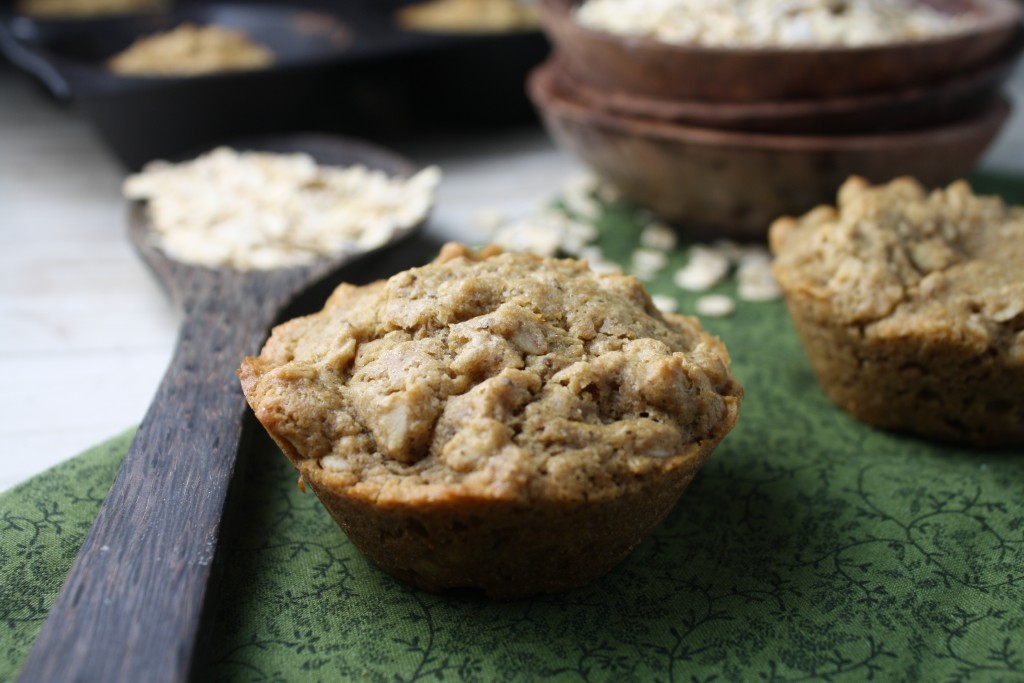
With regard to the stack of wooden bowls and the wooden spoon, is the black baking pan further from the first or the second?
the wooden spoon

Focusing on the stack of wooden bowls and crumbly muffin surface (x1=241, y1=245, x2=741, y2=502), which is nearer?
crumbly muffin surface (x1=241, y1=245, x2=741, y2=502)

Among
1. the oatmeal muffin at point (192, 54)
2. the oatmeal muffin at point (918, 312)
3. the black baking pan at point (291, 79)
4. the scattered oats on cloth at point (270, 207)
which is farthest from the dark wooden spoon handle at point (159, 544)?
the oatmeal muffin at point (192, 54)

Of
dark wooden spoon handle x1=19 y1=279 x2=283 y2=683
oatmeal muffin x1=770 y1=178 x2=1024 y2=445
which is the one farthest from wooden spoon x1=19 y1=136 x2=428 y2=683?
oatmeal muffin x1=770 y1=178 x2=1024 y2=445

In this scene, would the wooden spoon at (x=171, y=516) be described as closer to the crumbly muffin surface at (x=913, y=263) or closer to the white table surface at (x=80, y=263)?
the white table surface at (x=80, y=263)

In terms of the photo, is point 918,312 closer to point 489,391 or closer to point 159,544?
point 489,391

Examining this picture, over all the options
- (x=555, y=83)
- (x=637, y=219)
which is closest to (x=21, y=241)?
(x=555, y=83)

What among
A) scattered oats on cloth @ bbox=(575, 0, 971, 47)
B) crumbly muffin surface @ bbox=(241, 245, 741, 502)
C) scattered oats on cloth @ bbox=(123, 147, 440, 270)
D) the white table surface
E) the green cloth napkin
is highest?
scattered oats on cloth @ bbox=(575, 0, 971, 47)

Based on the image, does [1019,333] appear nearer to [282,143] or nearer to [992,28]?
[992,28]
